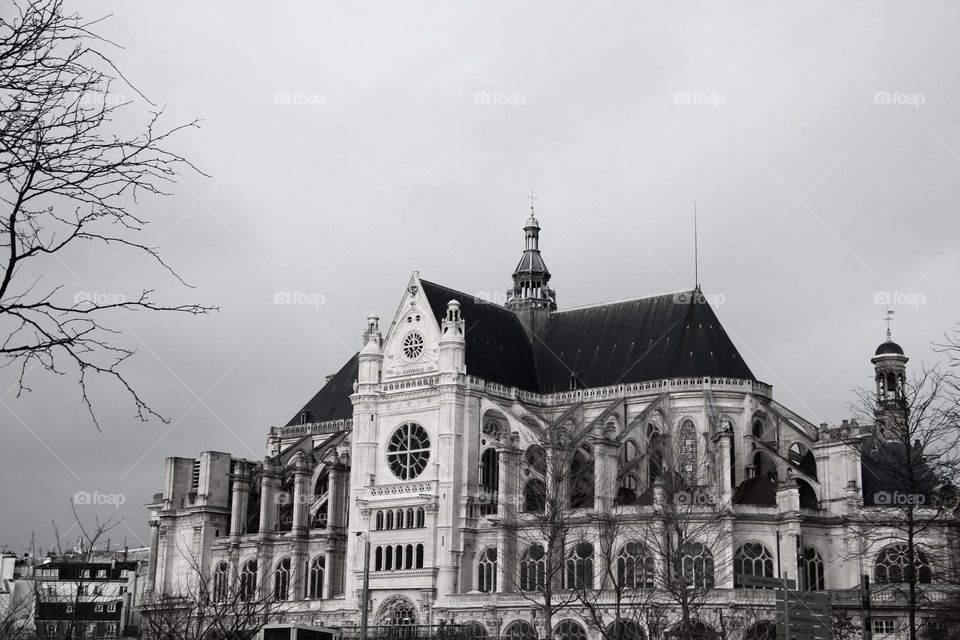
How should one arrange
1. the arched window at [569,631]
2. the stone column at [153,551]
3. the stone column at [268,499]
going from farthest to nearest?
the stone column at [153,551] < the stone column at [268,499] < the arched window at [569,631]

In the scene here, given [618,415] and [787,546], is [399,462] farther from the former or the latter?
[787,546]

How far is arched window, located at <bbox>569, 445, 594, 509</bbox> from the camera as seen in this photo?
70.6 metres

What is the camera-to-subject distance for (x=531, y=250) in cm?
9638

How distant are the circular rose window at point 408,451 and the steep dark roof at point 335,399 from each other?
1523 cm

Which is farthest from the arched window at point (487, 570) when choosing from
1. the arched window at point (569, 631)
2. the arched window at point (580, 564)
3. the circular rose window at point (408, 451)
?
the arched window at point (569, 631)

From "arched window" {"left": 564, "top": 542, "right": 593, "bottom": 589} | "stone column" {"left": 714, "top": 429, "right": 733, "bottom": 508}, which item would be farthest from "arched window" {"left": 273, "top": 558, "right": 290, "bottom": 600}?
"stone column" {"left": 714, "top": 429, "right": 733, "bottom": 508}

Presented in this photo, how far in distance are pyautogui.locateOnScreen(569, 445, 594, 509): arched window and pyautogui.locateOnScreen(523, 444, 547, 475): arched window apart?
74.0 inches

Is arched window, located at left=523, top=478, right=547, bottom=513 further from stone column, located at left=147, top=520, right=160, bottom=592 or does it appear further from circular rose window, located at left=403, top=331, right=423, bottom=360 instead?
stone column, located at left=147, top=520, right=160, bottom=592

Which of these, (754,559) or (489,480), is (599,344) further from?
(754,559)

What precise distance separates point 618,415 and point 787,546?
1728 cm

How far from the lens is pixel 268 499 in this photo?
276 feet

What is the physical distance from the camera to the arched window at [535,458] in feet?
237

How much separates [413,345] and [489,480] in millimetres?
10201

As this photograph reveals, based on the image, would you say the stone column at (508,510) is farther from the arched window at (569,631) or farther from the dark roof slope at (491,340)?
the dark roof slope at (491,340)
